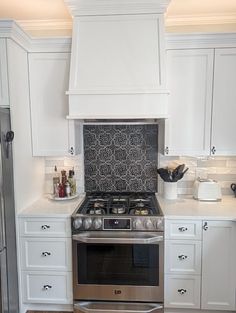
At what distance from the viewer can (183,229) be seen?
2232mm

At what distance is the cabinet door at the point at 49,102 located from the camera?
249 centimetres

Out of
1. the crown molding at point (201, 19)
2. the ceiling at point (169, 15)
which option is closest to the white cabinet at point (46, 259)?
the ceiling at point (169, 15)

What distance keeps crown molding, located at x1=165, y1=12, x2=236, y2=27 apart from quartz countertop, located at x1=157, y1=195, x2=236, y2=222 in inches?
68.0

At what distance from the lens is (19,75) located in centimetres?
233

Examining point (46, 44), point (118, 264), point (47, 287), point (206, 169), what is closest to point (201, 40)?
point (206, 169)

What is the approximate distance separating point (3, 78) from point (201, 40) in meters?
1.67

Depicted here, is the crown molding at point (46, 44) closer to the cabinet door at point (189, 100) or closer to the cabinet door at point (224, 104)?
the cabinet door at point (189, 100)

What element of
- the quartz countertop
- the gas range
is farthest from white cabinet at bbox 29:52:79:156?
the quartz countertop

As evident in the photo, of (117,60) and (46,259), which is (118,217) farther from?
(117,60)

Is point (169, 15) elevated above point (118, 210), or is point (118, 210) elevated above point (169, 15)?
point (169, 15)

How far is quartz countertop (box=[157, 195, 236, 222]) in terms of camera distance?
221 centimetres

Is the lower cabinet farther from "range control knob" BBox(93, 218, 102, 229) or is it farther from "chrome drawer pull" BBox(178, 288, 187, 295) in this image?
"range control knob" BBox(93, 218, 102, 229)

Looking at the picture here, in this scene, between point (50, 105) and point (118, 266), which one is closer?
point (118, 266)

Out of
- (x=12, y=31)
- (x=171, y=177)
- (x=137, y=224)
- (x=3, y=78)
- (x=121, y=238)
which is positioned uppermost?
(x=12, y=31)
